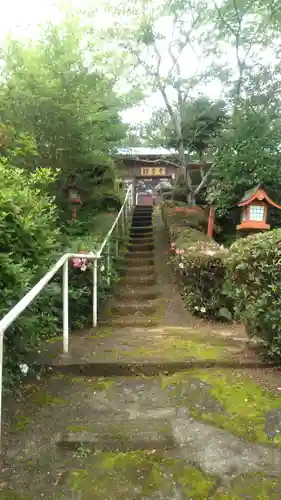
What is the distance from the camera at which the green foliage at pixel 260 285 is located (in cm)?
287

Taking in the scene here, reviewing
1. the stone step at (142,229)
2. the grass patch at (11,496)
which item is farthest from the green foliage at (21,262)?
the stone step at (142,229)

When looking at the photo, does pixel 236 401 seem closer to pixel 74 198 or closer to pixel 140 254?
pixel 140 254

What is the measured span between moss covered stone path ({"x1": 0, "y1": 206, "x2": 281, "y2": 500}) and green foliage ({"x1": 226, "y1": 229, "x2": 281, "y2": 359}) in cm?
25

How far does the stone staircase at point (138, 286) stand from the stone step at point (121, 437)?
8.55ft

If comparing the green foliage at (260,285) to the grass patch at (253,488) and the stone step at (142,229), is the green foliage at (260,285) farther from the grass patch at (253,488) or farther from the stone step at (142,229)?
the stone step at (142,229)

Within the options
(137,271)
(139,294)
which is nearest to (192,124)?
(137,271)

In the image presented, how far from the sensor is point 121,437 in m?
1.96

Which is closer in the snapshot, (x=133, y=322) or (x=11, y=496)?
(x=11, y=496)

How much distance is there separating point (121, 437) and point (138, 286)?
516 centimetres

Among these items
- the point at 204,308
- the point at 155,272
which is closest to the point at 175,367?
the point at 204,308

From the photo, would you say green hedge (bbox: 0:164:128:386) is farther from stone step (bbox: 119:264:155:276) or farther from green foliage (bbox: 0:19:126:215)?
stone step (bbox: 119:264:155:276)

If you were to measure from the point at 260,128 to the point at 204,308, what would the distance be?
214 inches

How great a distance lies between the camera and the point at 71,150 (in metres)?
7.64

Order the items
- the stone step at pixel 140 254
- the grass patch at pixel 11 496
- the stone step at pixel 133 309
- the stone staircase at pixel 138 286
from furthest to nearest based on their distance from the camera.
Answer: the stone step at pixel 140 254, the stone step at pixel 133 309, the stone staircase at pixel 138 286, the grass patch at pixel 11 496
